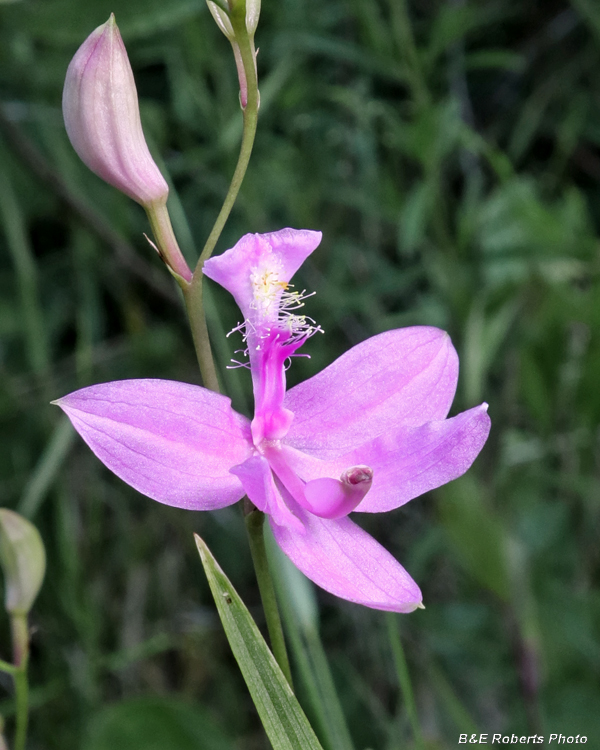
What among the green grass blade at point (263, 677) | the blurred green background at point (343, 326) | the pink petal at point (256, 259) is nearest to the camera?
the green grass blade at point (263, 677)

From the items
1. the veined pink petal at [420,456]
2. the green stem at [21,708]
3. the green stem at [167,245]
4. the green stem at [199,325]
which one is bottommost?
the green stem at [21,708]

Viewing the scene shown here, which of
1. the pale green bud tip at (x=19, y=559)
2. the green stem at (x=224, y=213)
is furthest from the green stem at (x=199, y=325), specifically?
the pale green bud tip at (x=19, y=559)

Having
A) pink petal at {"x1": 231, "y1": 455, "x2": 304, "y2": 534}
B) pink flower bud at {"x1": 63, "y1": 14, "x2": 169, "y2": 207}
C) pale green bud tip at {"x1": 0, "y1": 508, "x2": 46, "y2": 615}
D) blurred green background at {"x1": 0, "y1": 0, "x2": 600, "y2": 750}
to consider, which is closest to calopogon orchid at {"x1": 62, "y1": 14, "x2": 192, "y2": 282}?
pink flower bud at {"x1": 63, "y1": 14, "x2": 169, "y2": 207}

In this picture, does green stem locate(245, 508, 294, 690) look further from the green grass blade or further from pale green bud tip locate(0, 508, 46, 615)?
pale green bud tip locate(0, 508, 46, 615)

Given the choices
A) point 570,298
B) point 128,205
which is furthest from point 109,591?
point 570,298

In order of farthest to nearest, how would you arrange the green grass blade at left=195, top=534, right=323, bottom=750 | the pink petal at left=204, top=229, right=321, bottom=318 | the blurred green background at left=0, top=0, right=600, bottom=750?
1. the blurred green background at left=0, top=0, right=600, bottom=750
2. the pink petal at left=204, top=229, right=321, bottom=318
3. the green grass blade at left=195, top=534, right=323, bottom=750

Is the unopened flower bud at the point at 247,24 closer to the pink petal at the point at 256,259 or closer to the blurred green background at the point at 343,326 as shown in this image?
the pink petal at the point at 256,259

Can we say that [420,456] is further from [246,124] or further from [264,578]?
[246,124]
